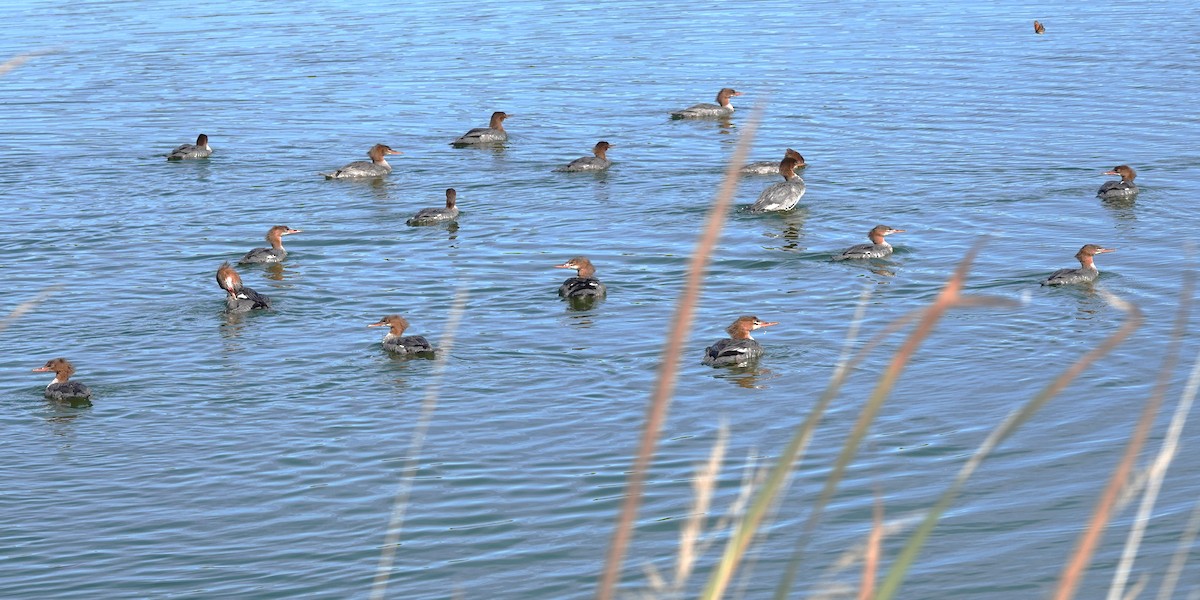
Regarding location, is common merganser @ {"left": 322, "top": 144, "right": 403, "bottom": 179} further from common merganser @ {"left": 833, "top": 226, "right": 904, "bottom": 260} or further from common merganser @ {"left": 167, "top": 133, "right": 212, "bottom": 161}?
common merganser @ {"left": 833, "top": 226, "right": 904, "bottom": 260}

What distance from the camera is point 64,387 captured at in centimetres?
1278

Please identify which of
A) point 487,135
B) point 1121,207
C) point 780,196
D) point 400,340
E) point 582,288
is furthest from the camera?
point 487,135

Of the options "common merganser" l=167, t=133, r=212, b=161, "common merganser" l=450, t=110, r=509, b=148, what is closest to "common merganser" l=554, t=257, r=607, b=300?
"common merganser" l=450, t=110, r=509, b=148

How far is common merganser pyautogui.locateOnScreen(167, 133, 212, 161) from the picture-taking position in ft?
74.8

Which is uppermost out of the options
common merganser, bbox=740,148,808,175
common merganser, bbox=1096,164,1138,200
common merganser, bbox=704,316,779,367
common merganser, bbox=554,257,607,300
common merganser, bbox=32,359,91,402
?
common merganser, bbox=740,148,808,175

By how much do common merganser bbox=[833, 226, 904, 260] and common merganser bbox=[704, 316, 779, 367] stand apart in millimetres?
3118

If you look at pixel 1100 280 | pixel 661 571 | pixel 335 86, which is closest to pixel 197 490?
pixel 661 571

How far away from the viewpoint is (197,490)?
1087cm

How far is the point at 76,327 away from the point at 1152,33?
2400cm

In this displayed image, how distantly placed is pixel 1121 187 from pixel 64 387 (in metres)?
12.4

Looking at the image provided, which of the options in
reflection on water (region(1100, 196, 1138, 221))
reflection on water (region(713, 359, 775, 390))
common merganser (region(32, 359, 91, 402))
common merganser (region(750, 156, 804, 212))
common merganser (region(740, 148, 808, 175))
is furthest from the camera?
common merganser (region(740, 148, 808, 175))

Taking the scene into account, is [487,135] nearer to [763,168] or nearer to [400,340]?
[763,168]

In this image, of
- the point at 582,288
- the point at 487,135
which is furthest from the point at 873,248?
the point at 487,135

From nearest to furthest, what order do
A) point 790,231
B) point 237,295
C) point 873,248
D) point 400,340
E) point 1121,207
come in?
point 400,340, point 237,295, point 873,248, point 790,231, point 1121,207
